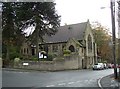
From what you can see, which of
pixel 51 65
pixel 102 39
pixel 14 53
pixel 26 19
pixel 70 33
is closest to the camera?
pixel 51 65

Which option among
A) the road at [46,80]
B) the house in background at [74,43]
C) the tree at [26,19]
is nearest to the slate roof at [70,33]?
the house in background at [74,43]

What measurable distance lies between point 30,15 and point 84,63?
21.1 metres

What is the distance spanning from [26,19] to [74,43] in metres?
17.3

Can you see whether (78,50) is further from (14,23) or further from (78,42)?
(14,23)

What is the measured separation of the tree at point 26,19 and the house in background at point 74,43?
12493 millimetres

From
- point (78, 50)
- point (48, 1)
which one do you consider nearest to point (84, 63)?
point (78, 50)

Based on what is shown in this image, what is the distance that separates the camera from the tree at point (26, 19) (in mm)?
48562

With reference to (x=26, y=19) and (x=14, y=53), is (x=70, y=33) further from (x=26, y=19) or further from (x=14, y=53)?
(x=26, y=19)

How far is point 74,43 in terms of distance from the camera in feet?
214

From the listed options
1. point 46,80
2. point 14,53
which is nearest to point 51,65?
point 14,53

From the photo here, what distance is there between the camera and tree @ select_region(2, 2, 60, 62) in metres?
48.6

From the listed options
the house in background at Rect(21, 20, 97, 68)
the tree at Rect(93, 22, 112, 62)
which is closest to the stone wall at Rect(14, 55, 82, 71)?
the house in background at Rect(21, 20, 97, 68)

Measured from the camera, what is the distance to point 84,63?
6700cm

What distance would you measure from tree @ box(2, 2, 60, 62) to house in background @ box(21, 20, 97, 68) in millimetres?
12493
